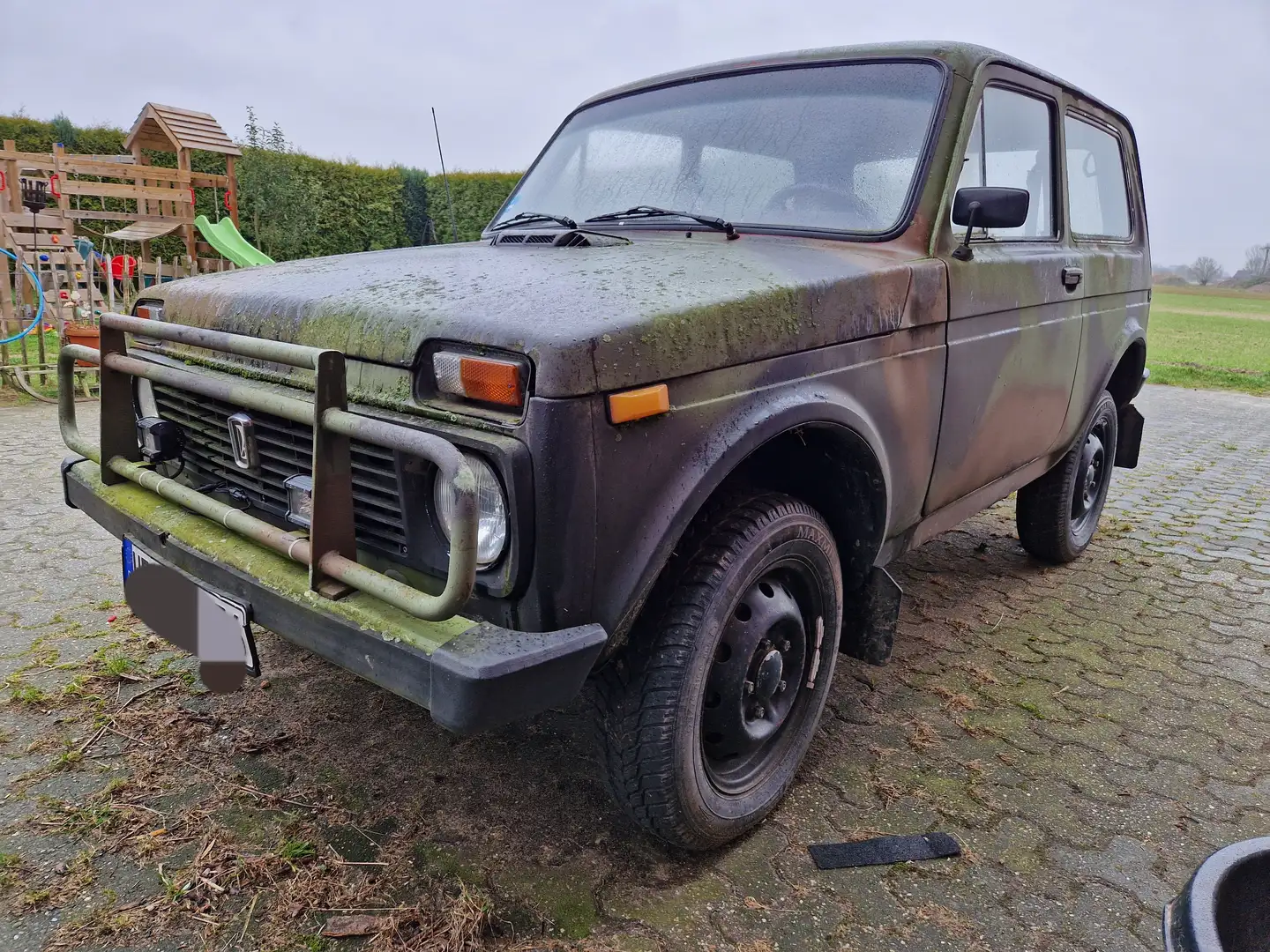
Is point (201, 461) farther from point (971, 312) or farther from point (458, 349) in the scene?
point (971, 312)

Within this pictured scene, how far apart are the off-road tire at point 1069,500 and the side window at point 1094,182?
2.61 ft

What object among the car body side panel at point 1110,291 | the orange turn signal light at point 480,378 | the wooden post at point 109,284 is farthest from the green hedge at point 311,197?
the orange turn signal light at point 480,378

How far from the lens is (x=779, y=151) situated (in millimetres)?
2674

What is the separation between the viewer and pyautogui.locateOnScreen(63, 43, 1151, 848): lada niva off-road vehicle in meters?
1.64

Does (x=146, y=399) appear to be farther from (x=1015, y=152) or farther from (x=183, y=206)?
(x=183, y=206)

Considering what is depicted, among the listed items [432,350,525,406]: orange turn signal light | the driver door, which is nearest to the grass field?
the driver door

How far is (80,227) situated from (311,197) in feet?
18.9

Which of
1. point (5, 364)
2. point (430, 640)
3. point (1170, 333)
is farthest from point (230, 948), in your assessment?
point (1170, 333)

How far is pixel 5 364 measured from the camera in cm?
766

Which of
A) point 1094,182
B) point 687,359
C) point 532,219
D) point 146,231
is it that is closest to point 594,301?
point 687,359

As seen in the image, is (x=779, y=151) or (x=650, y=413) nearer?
(x=650, y=413)

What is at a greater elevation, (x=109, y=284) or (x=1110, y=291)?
(x=109, y=284)

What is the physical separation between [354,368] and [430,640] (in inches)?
25.5

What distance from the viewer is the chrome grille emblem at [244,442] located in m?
2.02
